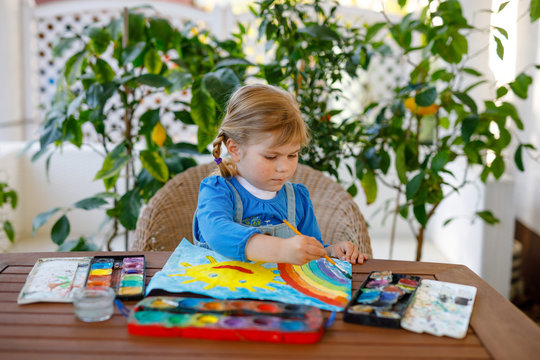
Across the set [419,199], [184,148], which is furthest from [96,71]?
[419,199]

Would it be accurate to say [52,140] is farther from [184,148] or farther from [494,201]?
[494,201]

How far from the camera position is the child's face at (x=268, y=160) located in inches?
53.6

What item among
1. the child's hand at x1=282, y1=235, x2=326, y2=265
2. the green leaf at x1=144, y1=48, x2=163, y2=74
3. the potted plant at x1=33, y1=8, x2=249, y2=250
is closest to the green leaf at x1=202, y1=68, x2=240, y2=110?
the potted plant at x1=33, y1=8, x2=249, y2=250

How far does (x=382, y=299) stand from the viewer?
105cm

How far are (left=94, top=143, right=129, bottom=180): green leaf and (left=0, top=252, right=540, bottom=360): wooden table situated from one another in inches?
43.0

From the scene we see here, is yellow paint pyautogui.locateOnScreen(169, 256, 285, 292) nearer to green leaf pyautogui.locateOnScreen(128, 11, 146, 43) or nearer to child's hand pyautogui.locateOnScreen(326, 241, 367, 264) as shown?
child's hand pyautogui.locateOnScreen(326, 241, 367, 264)

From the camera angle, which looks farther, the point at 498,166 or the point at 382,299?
the point at 498,166

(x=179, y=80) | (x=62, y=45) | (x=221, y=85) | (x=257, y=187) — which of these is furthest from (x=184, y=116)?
(x=257, y=187)

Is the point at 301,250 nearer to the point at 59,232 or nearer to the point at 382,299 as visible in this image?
the point at 382,299

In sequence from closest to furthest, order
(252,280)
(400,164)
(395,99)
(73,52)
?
(252,280)
(400,164)
(395,99)
(73,52)

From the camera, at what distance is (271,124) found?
1.37m

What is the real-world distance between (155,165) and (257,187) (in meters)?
0.67

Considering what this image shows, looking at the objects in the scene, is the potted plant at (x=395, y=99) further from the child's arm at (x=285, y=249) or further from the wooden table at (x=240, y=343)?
the wooden table at (x=240, y=343)

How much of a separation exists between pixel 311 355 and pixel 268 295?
0.72 feet
